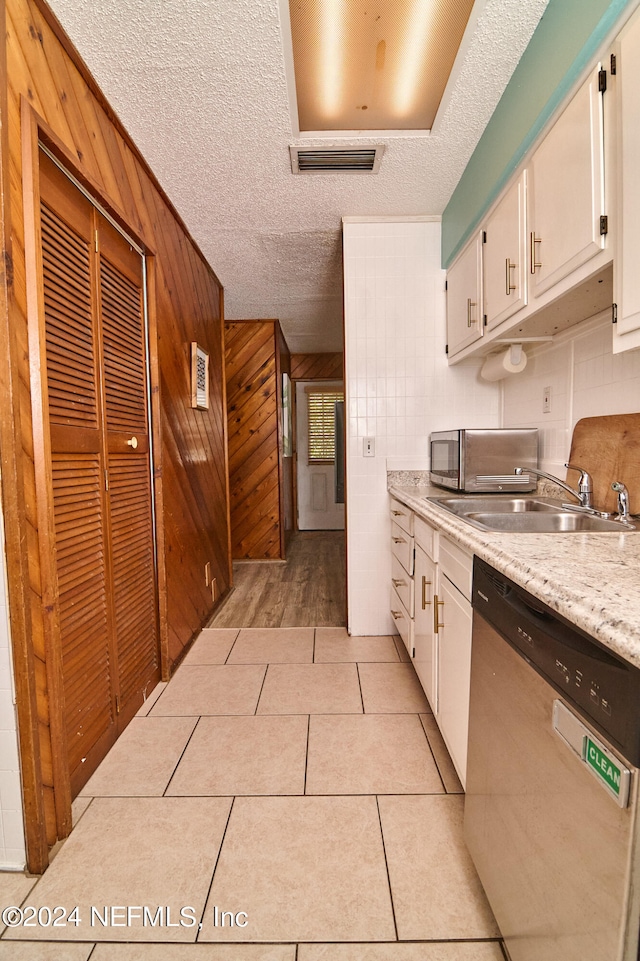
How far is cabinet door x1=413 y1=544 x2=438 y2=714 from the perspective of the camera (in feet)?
5.48

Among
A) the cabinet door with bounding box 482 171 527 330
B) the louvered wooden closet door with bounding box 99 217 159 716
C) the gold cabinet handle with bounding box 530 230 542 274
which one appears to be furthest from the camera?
the louvered wooden closet door with bounding box 99 217 159 716

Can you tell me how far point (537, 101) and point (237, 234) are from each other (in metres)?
1.77

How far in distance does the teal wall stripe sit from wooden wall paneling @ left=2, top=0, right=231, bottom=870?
146cm

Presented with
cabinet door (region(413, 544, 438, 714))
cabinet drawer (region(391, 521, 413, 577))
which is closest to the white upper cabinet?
cabinet door (region(413, 544, 438, 714))

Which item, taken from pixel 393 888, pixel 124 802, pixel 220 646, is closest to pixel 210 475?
pixel 220 646

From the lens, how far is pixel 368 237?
2662 mm

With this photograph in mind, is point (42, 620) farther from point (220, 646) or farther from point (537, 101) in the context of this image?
point (537, 101)

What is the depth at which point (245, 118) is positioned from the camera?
1757 millimetres

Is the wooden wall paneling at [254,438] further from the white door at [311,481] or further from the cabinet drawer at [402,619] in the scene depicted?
the cabinet drawer at [402,619]

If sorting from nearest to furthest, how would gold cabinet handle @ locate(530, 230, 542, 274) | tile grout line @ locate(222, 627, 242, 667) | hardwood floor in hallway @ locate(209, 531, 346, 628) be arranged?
gold cabinet handle @ locate(530, 230, 542, 274), tile grout line @ locate(222, 627, 242, 667), hardwood floor in hallway @ locate(209, 531, 346, 628)

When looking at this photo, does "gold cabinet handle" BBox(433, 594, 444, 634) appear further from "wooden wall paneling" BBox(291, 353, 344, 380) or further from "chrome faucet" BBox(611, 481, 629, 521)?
"wooden wall paneling" BBox(291, 353, 344, 380)

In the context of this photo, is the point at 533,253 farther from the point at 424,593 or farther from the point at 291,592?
the point at 291,592

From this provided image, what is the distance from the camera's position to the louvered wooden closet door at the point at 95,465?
54.3 inches

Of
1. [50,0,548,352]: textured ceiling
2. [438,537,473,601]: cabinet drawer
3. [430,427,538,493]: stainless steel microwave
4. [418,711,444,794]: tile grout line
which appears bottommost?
[418,711,444,794]: tile grout line
